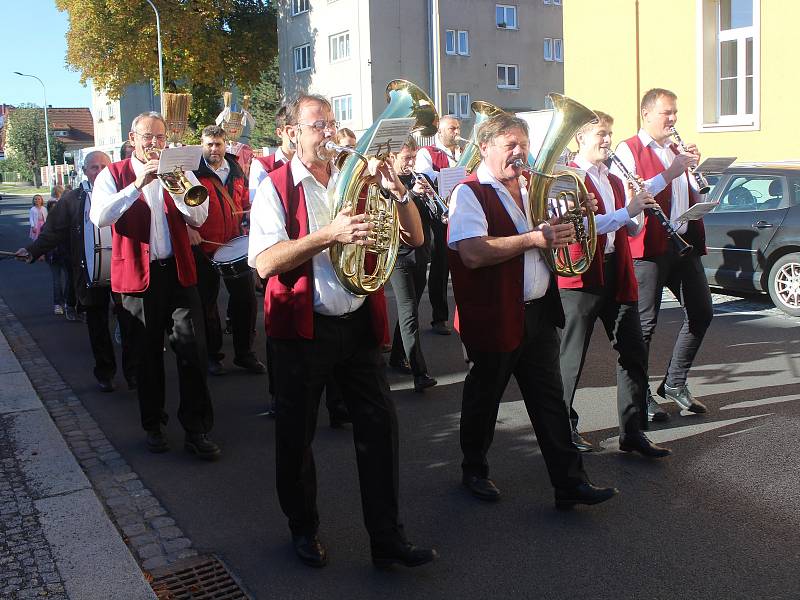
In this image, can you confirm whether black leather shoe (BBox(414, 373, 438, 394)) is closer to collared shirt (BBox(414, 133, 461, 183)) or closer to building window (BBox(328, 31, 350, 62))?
collared shirt (BBox(414, 133, 461, 183))

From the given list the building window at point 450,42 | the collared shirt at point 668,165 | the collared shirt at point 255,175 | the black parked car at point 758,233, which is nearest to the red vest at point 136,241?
the collared shirt at point 255,175

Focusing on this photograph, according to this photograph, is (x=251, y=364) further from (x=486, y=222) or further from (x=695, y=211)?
(x=486, y=222)

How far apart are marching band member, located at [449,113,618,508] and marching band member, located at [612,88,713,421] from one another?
1.42 m

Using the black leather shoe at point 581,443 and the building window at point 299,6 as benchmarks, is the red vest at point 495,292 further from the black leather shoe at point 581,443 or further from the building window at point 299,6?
the building window at point 299,6

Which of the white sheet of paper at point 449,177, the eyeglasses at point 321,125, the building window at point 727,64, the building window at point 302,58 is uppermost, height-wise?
the building window at point 302,58

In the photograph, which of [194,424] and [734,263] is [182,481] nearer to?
[194,424]

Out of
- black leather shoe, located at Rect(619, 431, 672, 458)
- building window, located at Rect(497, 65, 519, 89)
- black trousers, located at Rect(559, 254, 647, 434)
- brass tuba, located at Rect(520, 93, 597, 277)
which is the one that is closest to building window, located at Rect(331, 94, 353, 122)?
building window, located at Rect(497, 65, 519, 89)

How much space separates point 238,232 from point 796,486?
454 centimetres

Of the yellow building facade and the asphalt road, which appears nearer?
the asphalt road

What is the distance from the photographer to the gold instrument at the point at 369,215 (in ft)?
11.9

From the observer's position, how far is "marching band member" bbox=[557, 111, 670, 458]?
197 inches

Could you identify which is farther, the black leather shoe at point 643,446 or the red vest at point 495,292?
the black leather shoe at point 643,446

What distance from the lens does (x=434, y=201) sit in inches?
329

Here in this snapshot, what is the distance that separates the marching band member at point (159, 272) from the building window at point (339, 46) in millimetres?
35226
